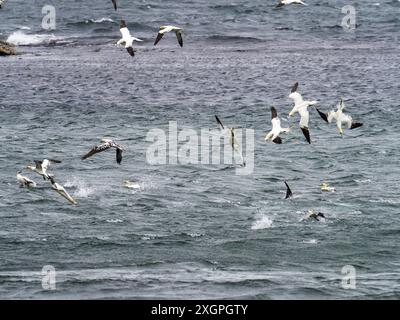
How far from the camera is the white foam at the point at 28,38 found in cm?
8462

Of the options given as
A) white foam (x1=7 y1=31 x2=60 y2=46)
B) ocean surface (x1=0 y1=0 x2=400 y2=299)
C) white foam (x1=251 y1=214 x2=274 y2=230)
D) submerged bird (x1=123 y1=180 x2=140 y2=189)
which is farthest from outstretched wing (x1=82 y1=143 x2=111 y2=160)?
white foam (x1=7 y1=31 x2=60 y2=46)

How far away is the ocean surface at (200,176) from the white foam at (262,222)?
0.08 meters

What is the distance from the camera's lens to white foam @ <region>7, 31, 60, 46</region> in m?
84.6

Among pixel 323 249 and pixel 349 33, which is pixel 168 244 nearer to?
pixel 323 249

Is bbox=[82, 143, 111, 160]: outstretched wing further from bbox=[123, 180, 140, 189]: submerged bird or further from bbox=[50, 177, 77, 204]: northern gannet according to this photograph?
bbox=[123, 180, 140, 189]: submerged bird

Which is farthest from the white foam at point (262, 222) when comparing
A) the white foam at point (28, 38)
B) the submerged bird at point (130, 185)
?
the white foam at point (28, 38)

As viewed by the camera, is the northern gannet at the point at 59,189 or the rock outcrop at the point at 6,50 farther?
the rock outcrop at the point at 6,50

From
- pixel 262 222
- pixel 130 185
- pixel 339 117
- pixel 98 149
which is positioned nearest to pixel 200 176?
pixel 130 185

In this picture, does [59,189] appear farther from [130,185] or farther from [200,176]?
[200,176]

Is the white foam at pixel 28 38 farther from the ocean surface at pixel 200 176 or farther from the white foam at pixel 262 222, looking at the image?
the white foam at pixel 262 222

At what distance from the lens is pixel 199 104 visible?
189 ft

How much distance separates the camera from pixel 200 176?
43.6m
